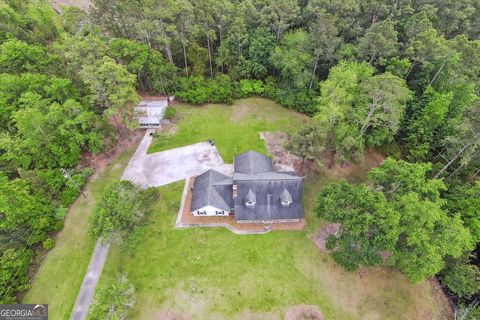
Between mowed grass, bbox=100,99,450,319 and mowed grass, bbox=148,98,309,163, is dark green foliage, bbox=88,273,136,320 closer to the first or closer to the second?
mowed grass, bbox=100,99,450,319

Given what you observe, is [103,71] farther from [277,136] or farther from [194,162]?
[277,136]

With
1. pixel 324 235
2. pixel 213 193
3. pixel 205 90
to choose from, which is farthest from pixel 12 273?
pixel 205 90

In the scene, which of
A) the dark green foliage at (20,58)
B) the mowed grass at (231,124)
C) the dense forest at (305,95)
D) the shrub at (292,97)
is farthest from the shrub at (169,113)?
the dark green foliage at (20,58)

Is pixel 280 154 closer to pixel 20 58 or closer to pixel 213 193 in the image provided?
pixel 213 193

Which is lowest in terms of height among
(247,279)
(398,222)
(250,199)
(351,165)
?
(247,279)

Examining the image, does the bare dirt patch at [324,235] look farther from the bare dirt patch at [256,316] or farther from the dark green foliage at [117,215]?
the dark green foliage at [117,215]

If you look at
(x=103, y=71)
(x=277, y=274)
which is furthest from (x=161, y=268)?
(x=103, y=71)

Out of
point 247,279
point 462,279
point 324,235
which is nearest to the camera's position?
point 462,279
